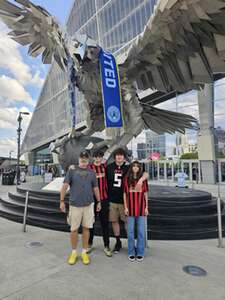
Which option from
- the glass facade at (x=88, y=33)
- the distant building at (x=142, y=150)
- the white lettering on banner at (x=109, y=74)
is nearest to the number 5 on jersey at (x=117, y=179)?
the white lettering on banner at (x=109, y=74)

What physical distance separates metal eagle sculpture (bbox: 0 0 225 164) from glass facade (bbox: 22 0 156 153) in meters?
2.76

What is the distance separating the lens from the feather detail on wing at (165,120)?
22.5 ft

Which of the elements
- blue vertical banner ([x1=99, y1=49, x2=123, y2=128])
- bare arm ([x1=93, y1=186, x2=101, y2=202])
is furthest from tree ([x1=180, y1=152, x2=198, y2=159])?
bare arm ([x1=93, y1=186, x2=101, y2=202])

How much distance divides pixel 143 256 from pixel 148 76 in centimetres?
443

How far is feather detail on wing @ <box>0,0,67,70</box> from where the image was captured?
17.2 ft

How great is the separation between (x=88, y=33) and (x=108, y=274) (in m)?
31.9

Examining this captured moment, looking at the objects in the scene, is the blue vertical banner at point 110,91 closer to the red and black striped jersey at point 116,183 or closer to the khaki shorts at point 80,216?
the red and black striped jersey at point 116,183

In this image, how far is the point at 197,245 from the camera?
3.86 metres

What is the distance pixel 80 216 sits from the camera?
3059mm

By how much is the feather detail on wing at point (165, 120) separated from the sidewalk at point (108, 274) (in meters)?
4.04

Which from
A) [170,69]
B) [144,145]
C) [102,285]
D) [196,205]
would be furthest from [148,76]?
[144,145]

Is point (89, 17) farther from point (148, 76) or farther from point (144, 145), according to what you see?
point (148, 76)

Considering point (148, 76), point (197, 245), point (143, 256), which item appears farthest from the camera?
point (148, 76)

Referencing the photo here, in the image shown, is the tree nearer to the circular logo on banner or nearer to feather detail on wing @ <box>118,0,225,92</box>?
feather detail on wing @ <box>118,0,225,92</box>
